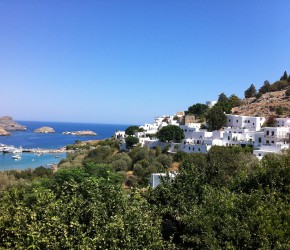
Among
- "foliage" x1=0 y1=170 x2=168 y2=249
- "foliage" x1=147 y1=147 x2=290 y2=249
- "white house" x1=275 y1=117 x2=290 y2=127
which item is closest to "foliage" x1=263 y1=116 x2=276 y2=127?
"white house" x1=275 y1=117 x2=290 y2=127

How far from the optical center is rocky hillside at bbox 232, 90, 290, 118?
211 feet

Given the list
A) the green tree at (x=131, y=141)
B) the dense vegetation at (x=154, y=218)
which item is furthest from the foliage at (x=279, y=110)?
the dense vegetation at (x=154, y=218)

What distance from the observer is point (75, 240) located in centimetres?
1099

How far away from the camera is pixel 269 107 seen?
68688 millimetres

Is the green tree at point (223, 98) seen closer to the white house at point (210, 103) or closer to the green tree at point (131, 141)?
the white house at point (210, 103)

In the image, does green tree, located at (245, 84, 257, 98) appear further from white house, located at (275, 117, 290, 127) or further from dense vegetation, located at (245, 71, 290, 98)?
white house, located at (275, 117, 290, 127)

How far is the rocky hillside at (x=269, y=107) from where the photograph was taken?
64.4 meters

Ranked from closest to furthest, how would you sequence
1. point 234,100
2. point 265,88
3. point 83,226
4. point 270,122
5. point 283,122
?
point 83,226 < point 283,122 < point 270,122 < point 234,100 < point 265,88

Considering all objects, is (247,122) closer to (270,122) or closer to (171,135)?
(270,122)

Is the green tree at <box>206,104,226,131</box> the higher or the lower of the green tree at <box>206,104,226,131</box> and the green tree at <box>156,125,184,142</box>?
the higher

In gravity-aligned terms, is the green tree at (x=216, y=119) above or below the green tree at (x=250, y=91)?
below

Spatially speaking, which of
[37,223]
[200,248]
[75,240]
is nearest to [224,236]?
[200,248]

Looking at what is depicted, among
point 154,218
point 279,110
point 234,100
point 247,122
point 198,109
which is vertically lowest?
point 154,218

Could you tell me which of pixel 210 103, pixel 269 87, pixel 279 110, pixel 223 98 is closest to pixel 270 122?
pixel 279 110
